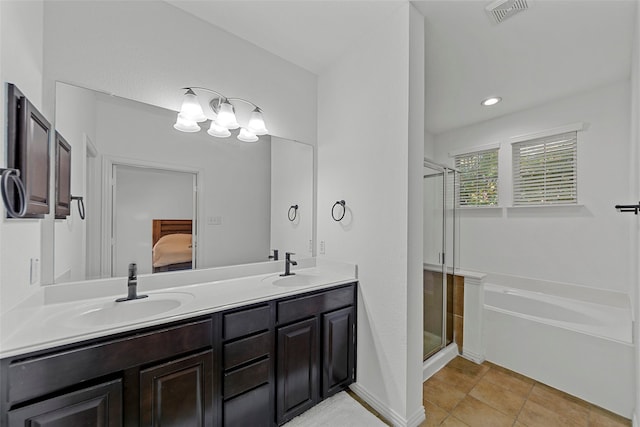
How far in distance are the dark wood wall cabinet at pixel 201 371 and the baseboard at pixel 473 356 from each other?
4.25 ft

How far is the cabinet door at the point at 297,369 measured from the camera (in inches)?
60.5

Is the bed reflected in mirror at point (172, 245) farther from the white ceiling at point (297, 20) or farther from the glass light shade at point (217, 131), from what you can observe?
the white ceiling at point (297, 20)

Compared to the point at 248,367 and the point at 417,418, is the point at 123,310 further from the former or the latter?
the point at 417,418

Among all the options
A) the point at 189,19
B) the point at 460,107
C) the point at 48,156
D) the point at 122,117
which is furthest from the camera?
the point at 460,107

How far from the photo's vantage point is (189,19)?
175 centimetres

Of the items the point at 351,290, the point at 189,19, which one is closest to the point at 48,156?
the point at 189,19

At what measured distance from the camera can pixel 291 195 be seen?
91.7 inches

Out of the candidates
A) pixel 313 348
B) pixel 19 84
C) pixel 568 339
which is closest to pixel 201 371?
pixel 313 348

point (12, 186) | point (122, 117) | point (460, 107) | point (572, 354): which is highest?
point (460, 107)

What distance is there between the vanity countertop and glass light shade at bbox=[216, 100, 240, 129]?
108 centimetres

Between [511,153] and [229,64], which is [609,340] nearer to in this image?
[511,153]

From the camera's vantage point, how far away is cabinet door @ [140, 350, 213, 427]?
1103 mm

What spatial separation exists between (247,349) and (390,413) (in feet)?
3.60

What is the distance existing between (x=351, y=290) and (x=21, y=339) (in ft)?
5.54
